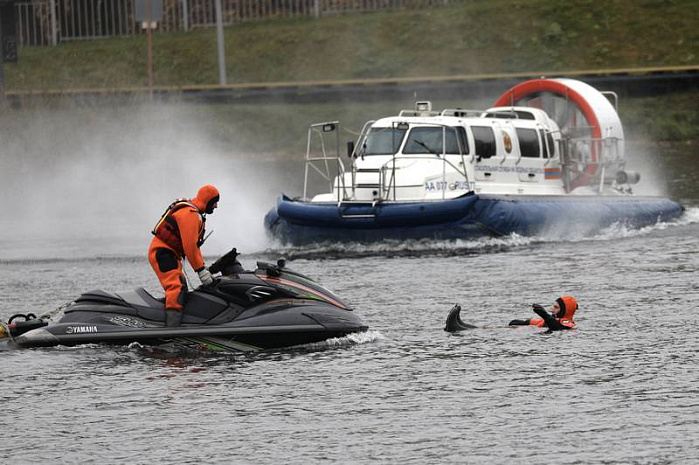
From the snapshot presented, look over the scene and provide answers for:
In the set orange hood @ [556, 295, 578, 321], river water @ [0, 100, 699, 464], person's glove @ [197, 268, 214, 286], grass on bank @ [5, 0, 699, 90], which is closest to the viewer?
river water @ [0, 100, 699, 464]

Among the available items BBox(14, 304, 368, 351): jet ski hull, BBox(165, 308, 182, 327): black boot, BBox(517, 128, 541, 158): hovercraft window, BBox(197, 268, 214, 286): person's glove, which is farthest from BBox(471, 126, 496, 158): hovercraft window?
BBox(165, 308, 182, 327): black boot

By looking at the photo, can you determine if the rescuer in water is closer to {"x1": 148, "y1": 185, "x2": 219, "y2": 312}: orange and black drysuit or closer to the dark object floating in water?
the dark object floating in water

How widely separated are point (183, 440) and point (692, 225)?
1701cm

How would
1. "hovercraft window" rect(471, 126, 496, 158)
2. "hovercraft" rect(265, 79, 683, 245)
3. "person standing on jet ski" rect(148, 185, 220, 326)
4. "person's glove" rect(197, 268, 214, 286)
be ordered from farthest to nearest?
1. "hovercraft window" rect(471, 126, 496, 158)
2. "hovercraft" rect(265, 79, 683, 245)
3. "person's glove" rect(197, 268, 214, 286)
4. "person standing on jet ski" rect(148, 185, 220, 326)

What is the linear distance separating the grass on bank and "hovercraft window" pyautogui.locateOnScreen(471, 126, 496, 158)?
21726 mm

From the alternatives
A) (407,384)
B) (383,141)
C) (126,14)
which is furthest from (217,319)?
(126,14)

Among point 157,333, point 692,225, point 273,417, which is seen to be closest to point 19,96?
point 692,225

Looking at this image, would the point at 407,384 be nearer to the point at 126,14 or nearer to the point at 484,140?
the point at 484,140

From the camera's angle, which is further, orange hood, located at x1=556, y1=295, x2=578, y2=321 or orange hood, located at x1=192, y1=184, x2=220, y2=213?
orange hood, located at x1=556, y1=295, x2=578, y2=321

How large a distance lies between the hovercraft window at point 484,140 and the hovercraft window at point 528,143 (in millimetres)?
822

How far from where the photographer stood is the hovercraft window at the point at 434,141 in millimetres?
22562

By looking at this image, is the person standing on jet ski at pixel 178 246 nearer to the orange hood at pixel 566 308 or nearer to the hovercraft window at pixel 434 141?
the orange hood at pixel 566 308

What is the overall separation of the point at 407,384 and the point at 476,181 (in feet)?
37.0

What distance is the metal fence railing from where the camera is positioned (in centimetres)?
5353
